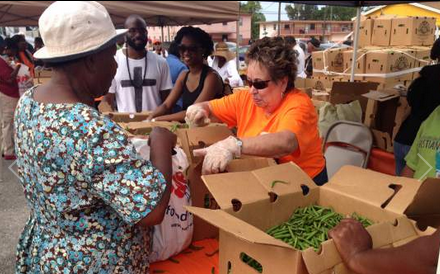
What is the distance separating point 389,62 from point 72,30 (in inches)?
269

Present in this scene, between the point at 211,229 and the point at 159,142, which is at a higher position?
the point at 159,142

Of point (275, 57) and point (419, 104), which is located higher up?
point (275, 57)

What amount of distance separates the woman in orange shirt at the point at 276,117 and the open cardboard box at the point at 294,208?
0.24 metres

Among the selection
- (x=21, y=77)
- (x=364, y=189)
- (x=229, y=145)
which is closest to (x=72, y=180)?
(x=229, y=145)

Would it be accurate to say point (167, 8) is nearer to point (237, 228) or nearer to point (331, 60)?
point (331, 60)

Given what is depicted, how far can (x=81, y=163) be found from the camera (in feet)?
Result: 3.50

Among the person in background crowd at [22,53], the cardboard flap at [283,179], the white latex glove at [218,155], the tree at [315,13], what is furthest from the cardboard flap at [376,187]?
the tree at [315,13]

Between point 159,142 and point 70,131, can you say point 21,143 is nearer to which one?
point 70,131

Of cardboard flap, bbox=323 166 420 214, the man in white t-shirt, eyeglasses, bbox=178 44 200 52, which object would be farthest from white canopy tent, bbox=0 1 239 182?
cardboard flap, bbox=323 166 420 214

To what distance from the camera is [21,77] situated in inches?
219

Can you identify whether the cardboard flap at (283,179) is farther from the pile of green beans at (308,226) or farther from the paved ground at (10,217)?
the paved ground at (10,217)

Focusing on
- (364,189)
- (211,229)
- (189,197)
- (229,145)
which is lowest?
(211,229)

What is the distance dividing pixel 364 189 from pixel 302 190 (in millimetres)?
247

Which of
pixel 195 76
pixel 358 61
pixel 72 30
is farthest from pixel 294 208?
pixel 358 61
